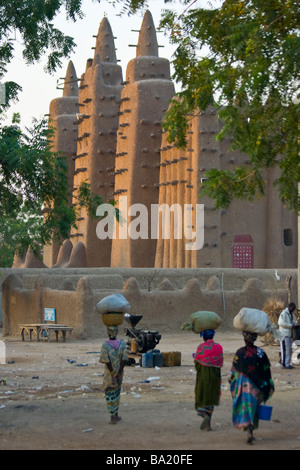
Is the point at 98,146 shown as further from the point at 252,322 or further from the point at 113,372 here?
the point at 252,322

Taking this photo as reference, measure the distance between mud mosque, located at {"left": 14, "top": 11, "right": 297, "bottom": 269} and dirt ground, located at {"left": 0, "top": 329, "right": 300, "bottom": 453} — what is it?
70.7 feet

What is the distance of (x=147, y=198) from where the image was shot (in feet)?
147

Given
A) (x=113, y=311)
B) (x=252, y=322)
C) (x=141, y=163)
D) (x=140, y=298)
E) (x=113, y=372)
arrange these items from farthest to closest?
(x=141, y=163) → (x=140, y=298) → (x=113, y=311) → (x=113, y=372) → (x=252, y=322)

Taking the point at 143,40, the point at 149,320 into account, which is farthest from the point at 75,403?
the point at 143,40

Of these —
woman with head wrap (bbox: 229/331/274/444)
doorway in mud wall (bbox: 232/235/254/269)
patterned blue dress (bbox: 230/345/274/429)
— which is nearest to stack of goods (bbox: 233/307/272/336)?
woman with head wrap (bbox: 229/331/274/444)

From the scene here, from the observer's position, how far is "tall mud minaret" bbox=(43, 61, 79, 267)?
181 feet

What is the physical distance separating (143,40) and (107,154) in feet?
23.6

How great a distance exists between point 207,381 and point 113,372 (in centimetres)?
128

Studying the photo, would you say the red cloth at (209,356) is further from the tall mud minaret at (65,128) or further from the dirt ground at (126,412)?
the tall mud minaret at (65,128)

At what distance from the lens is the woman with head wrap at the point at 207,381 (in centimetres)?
1009

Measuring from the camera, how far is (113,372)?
10.7 m

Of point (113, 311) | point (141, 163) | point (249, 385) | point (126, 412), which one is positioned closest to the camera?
point (249, 385)

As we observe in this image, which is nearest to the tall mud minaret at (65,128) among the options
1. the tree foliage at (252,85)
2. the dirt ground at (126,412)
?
the dirt ground at (126,412)

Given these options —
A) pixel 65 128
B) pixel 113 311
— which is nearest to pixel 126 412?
pixel 113 311
